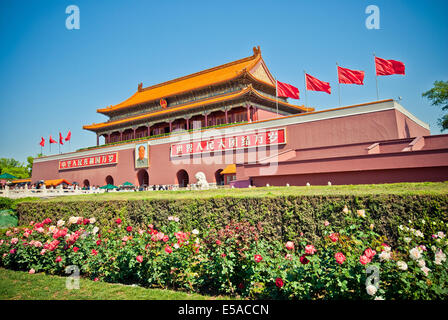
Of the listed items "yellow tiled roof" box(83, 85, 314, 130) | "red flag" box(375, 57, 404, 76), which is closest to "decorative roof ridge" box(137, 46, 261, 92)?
"yellow tiled roof" box(83, 85, 314, 130)

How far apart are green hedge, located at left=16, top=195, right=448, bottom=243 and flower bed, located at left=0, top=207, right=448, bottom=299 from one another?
17cm

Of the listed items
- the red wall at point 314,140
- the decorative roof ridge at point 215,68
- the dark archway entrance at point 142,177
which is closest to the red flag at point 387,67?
the red wall at point 314,140

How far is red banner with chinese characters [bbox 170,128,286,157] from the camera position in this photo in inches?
747

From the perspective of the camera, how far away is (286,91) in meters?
18.8

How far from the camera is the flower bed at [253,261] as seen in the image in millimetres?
3033

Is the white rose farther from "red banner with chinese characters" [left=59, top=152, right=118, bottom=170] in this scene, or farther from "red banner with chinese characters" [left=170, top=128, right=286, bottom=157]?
"red banner with chinese characters" [left=59, top=152, right=118, bottom=170]

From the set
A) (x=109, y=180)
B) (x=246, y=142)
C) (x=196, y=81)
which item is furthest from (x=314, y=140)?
(x=109, y=180)

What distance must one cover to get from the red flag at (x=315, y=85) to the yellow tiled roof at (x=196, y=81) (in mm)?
6778


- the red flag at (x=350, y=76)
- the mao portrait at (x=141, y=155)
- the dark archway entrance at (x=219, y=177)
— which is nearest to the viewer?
the red flag at (x=350, y=76)

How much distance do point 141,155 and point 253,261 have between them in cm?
2410

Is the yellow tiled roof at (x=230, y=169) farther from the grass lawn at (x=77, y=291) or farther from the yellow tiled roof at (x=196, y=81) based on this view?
the grass lawn at (x=77, y=291)

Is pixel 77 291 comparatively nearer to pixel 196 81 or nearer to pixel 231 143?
pixel 231 143
